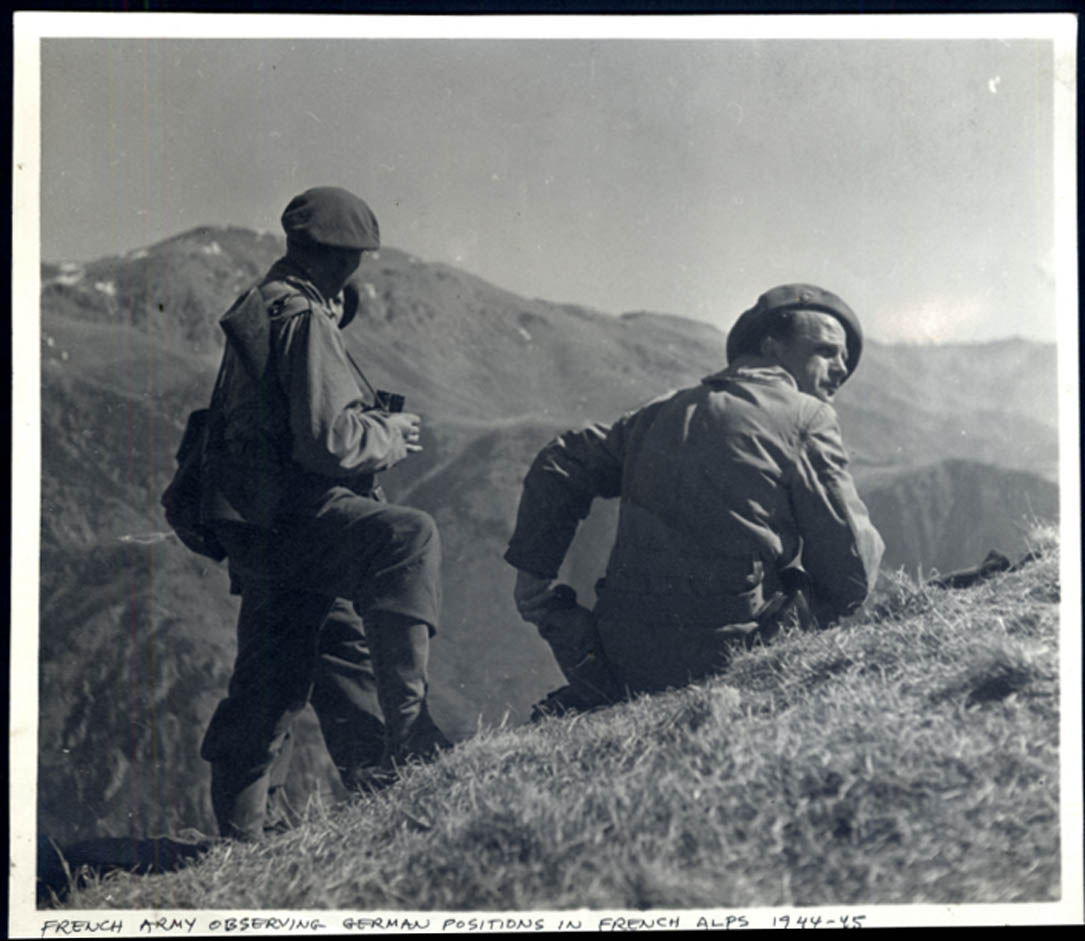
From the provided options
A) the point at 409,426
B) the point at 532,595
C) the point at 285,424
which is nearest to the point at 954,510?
the point at 532,595

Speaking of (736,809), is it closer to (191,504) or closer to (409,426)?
(409,426)

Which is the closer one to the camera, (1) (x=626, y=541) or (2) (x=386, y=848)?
(2) (x=386, y=848)

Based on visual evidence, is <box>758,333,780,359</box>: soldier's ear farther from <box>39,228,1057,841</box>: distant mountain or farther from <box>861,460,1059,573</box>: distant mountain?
<box>861,460,1059,573</box>: distant mountain

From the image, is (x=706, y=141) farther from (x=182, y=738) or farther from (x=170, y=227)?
(x=182, y=738)

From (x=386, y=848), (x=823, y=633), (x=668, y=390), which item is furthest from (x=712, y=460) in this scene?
(x=386, y=848)

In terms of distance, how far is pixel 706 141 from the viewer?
4848mm

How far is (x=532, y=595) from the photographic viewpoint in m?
4.68

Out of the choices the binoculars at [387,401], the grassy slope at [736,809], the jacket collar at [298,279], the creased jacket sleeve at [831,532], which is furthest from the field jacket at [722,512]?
the jacket collar at [298,279]

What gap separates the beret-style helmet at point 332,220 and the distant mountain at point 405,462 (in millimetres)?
87

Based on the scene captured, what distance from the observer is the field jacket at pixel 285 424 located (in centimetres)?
456

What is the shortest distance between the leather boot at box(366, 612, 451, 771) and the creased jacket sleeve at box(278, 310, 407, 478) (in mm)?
468

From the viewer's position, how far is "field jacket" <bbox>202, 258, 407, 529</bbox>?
456 centimetres

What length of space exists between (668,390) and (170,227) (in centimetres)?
158

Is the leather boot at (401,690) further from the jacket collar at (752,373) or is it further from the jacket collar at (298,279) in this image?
the jacket collar at (752,373)
